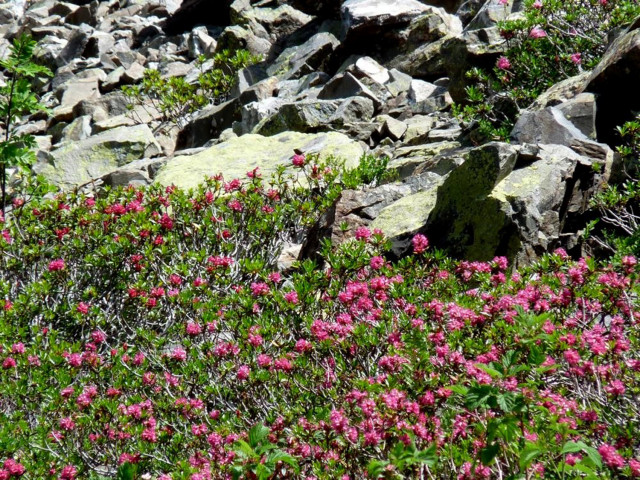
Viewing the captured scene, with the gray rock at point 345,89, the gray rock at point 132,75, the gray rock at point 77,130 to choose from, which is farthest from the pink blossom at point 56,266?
the gray rock at point 132,75

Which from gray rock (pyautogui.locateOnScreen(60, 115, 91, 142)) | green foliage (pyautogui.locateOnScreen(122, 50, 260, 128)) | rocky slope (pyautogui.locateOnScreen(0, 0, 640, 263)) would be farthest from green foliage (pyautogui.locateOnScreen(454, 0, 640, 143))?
gray rock (pyautogui.locateOnScreen(60, 115, 91, 142))

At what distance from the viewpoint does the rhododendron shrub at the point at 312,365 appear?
394 cm

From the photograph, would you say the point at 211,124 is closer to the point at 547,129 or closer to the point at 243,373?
the point at 547,129

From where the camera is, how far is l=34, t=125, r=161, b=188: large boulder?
1619 centimetres

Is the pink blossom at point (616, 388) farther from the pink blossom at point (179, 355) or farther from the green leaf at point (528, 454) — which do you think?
the pink blossom at point (179, 355)

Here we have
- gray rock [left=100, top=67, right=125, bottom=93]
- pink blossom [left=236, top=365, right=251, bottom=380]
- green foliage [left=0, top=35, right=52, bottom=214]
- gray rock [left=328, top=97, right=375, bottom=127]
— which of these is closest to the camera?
pink blossom [left=236, top=365, right=251, bottom=380]

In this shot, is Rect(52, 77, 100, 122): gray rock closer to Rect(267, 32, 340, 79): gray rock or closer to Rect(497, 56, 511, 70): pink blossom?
Rect(267, 32, 340, 79): gray rock

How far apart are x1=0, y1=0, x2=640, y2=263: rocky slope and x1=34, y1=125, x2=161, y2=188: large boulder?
39mm

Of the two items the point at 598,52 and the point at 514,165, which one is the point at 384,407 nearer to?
the point at 514,165

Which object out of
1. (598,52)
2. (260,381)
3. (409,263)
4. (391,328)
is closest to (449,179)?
(409,263)

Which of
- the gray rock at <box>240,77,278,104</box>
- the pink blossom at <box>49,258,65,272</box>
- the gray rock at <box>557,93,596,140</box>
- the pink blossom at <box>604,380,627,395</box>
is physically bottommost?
the gray rock at <box>240,77,278,104</box>

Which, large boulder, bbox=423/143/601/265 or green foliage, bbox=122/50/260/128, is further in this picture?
green foliage, bbox=122/50/260/128

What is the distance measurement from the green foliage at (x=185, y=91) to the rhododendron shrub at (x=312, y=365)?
12534mm

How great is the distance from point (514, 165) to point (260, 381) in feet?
14.8
